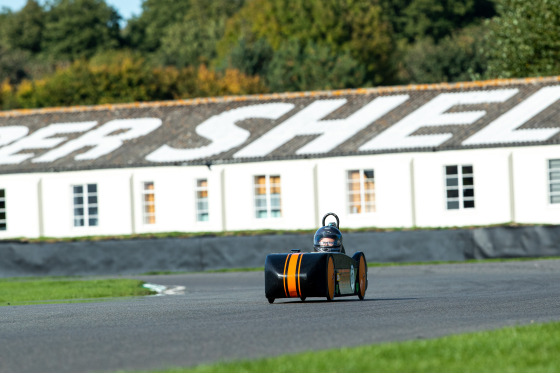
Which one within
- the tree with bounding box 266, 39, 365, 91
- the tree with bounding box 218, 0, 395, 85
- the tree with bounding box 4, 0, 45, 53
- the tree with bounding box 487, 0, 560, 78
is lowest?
the tree with bounding box 487, 0, 560, 78

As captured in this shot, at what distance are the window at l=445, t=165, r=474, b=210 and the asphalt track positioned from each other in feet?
60.7

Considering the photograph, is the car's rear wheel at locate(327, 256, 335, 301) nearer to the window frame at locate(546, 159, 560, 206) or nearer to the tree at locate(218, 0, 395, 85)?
the window frame at locate(546, 159, 560, 206)

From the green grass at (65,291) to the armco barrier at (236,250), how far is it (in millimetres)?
4581

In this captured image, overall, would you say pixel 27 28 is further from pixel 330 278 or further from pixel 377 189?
pixel 330 278

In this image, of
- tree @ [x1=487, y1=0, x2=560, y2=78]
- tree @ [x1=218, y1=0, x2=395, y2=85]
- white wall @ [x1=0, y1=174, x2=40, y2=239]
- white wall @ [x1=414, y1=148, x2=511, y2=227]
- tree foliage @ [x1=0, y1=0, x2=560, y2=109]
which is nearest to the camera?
white wall @ [x1=414, y1=148, x2=511, y2=227]

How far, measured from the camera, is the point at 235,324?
1490cm

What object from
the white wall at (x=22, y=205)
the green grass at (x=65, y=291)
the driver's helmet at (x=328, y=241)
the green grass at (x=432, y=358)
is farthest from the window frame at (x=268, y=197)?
the green grass at (x=432, y=358)

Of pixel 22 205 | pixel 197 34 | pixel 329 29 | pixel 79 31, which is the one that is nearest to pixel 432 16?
pixel 329 29

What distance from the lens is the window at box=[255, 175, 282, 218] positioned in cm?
4550

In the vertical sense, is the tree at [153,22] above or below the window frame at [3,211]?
above

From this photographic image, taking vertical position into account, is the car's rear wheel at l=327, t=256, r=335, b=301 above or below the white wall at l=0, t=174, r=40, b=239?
below

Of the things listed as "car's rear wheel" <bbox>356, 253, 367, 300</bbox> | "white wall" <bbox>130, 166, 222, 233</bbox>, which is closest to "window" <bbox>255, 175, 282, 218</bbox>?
"white wall" <bbox>130, 166, 222, 233</bbox>

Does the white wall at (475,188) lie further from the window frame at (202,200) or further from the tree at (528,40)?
the tree at (528,40)

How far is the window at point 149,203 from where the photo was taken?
4697 centimetres
